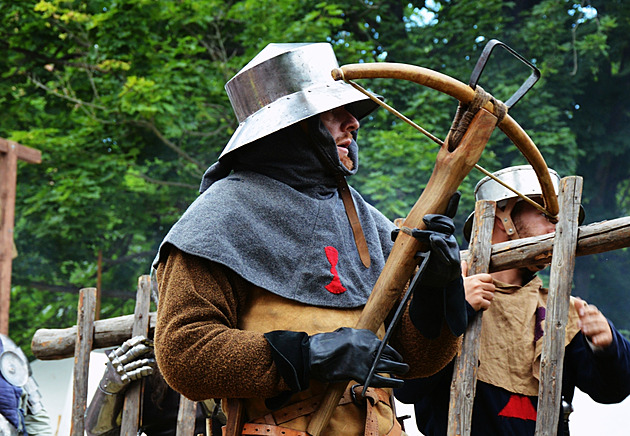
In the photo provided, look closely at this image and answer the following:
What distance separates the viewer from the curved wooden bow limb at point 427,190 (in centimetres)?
214

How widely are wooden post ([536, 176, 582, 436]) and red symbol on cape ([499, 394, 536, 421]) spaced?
258mm

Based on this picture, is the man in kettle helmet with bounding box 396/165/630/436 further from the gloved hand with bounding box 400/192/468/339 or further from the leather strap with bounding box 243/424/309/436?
the leather strap with bounding box 243/424/309/436

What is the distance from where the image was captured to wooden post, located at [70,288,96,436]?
14.8 feet

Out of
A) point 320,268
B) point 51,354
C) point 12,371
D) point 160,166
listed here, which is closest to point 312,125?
point 320,268

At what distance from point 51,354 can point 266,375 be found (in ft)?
10.0

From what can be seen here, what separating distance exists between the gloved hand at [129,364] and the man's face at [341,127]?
2.34 meters

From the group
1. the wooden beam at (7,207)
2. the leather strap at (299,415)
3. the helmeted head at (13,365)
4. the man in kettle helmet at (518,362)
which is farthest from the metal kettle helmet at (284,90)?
the wooden beam at (7,207)

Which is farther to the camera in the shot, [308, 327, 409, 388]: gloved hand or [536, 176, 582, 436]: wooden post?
[536, 176, 582, 436]: wooden post

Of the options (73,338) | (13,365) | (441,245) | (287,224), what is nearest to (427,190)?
(441,245)

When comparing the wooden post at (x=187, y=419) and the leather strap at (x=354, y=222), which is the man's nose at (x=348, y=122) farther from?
the wooden post at (x=187, y=419)

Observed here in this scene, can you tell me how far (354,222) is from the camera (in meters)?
2.56

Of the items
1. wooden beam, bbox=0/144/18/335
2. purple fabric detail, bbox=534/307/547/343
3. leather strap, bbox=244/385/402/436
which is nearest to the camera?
leather strap, bbox=244/385/402/436

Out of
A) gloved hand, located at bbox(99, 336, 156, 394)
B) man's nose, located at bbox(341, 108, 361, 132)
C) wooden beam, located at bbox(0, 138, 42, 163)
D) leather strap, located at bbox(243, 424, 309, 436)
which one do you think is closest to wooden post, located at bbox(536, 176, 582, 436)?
man's nose, located at bbox(341, 108, 361, 132)

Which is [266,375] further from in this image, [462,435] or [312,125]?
[462,435]
